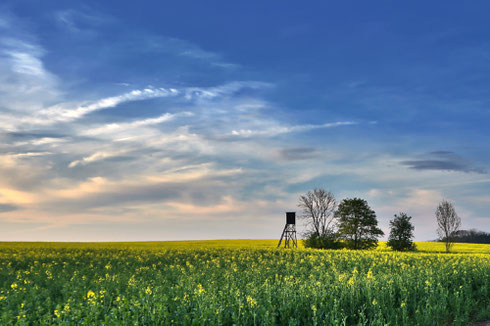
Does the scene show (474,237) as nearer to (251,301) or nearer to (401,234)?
(401,234)

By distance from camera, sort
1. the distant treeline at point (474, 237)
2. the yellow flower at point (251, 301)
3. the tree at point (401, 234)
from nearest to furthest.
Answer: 1. the yellow flower at point (251, 301)
2. the tree at point (401, 234)
3. the distant treeline at point (474, 237)

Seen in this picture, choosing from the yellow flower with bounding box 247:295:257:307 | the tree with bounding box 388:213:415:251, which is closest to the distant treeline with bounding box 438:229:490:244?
the tree with bounding box 388:213:415:251

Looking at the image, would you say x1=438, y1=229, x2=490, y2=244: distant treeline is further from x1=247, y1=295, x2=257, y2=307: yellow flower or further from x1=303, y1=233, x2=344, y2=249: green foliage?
x1=247, y1=295, x2=257, y2=307: yellow flower

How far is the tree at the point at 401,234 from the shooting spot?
5738cm

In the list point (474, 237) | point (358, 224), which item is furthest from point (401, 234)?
point (474, 237)

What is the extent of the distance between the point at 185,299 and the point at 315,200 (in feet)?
189

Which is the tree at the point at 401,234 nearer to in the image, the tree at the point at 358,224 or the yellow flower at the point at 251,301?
the tree at the point at 358,224

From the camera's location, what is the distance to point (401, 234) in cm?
5806

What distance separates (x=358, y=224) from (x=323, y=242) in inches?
251

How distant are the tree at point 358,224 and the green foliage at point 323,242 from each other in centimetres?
143

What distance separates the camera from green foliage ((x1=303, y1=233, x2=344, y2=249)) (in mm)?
58156

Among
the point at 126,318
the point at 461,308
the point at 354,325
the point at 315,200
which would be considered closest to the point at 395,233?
the point at 315,200

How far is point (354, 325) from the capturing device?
9914mm

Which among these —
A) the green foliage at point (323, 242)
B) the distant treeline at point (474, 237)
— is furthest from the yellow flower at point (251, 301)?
the distant treeline at point (474, 237)
